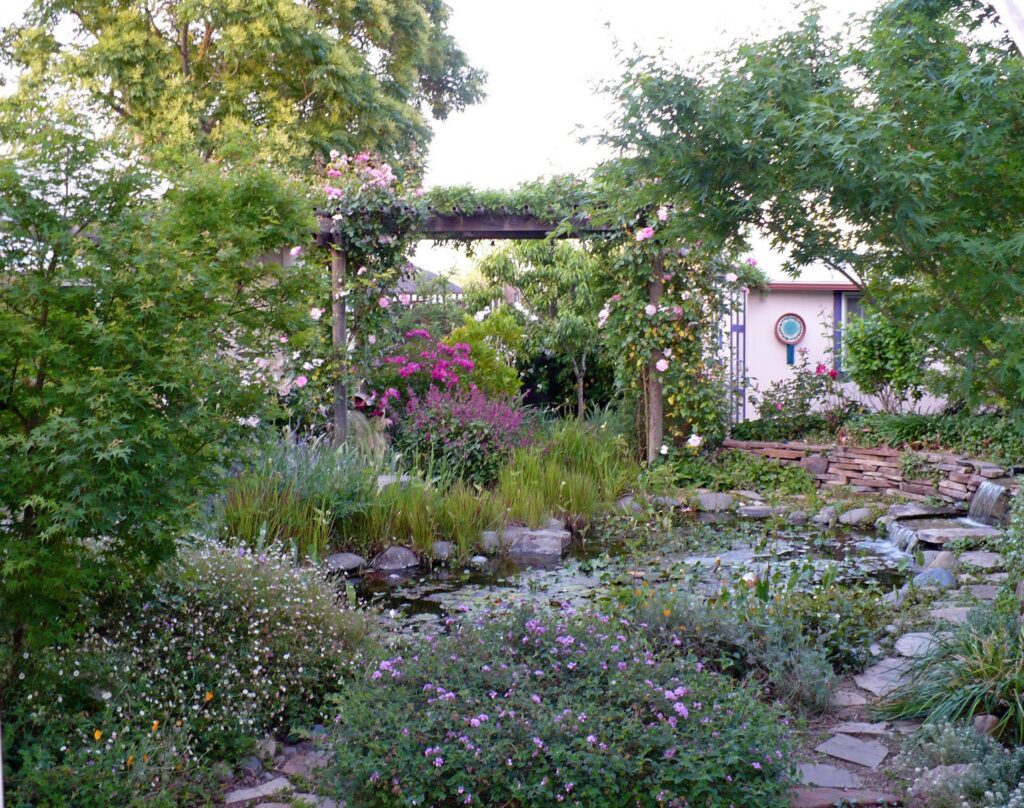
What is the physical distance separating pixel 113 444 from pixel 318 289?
113 cm

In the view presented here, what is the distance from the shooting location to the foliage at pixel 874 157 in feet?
9.54

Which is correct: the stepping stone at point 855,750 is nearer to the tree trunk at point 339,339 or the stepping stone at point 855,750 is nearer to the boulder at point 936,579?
the boulder at point 936,579

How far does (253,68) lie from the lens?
15.9 metres

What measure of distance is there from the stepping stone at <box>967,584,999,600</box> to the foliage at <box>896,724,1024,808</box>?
2063 millimetres

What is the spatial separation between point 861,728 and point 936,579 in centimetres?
221

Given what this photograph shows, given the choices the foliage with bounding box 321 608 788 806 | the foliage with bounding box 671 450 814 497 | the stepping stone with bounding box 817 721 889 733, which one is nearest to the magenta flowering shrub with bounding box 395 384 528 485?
the foliage with bounding box 671 450 814 497

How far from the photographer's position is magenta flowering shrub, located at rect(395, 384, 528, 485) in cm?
830

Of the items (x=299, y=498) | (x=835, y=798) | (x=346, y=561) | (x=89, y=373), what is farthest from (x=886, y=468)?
(x=89, y=373)

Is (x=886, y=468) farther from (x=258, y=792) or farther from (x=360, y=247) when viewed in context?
(x=258, y=792)

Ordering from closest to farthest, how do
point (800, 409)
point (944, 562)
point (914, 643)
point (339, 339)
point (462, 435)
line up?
point (914, 643)
point (944, 562)
point (462, 435)
point (339, 339)
point (800, 409)

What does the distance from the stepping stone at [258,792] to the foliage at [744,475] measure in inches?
258

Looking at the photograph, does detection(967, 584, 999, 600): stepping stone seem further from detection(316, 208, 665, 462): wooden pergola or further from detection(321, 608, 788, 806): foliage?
detection(316, 208, 665, 462): wooden pergola

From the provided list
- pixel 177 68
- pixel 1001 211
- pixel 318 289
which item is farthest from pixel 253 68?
pixel 1001 211

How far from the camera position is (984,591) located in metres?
5.04
